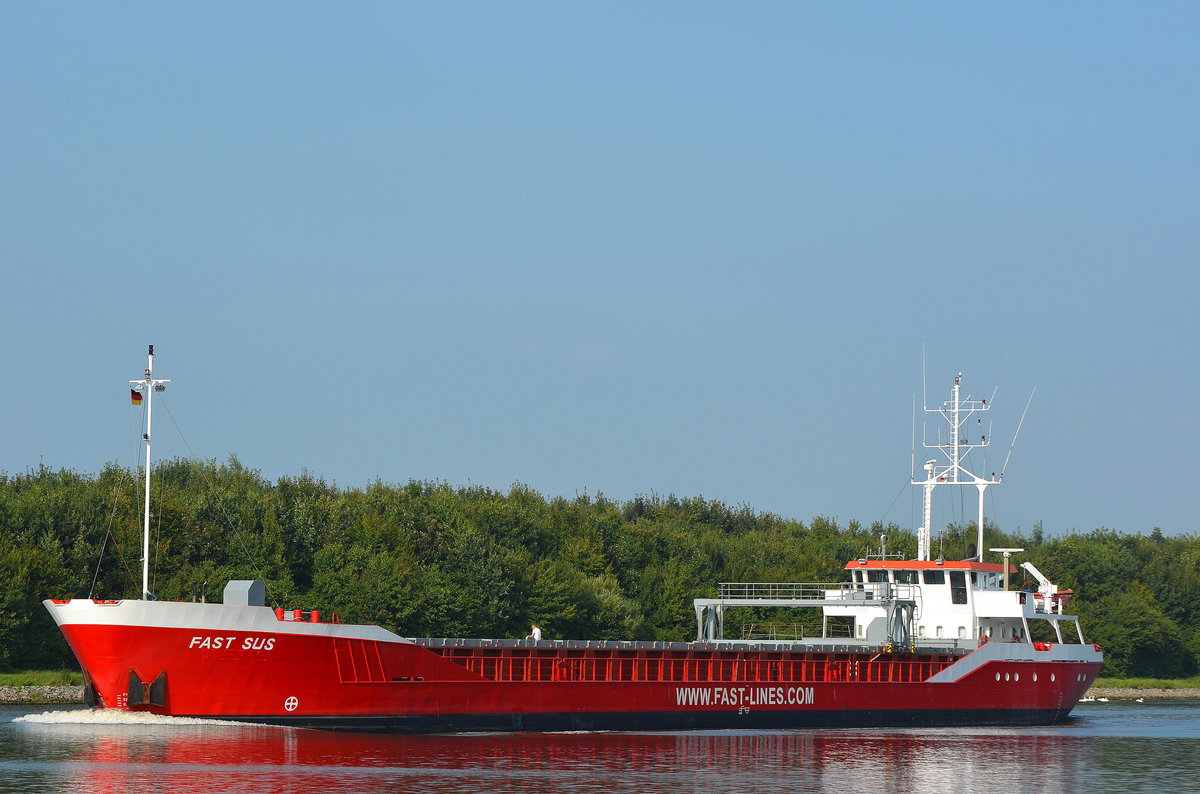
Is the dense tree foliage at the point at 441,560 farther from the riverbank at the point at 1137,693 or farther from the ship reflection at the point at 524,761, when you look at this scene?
the ship reflection at the point at 524,761

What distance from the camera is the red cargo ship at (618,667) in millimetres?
38000

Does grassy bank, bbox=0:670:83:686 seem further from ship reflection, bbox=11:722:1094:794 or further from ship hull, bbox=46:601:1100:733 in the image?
ship hull, bbox=46:601:1100:733

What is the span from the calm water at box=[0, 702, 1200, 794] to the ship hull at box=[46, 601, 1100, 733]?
0.72 meters

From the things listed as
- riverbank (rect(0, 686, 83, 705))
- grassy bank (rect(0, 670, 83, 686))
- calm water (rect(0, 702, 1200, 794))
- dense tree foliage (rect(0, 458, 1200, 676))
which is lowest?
riverbank (rect(0, 686, 83, 705))

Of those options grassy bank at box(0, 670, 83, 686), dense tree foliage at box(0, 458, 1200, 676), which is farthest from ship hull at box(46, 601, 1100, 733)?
grassy bank at box(0, 670, 83, 686)

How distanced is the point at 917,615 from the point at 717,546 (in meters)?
39.1

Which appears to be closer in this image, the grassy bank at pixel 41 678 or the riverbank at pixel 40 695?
the riverbank at pixel 40 695

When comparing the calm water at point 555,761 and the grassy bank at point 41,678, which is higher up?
the calm water at point 555,761

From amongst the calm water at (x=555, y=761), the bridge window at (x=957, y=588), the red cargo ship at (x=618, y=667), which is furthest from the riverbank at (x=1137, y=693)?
the calm water at (x=555, y=761)

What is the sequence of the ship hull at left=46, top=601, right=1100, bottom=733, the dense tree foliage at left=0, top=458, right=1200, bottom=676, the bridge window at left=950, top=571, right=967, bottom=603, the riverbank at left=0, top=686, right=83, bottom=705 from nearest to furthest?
the ship hull at left=46, top=601, right=1100, bottom=733, the bridge window at left=950, top=571, right=967, bottom=603, the riverbank at left=0, top=686, right=83, bottom=705, the dense tree foliage at left=0, top=458, right=1200, bottom=676

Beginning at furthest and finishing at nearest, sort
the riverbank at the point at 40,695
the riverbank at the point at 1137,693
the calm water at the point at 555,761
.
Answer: the riverbank at the point at 1137,693, the riverbank at the point at 40,695, the calm water at the point at 555,761

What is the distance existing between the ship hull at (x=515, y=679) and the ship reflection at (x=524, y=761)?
824 millimetres

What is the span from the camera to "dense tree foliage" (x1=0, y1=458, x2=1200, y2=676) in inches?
2500

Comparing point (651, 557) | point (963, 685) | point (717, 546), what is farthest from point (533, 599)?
point (963, 685)
